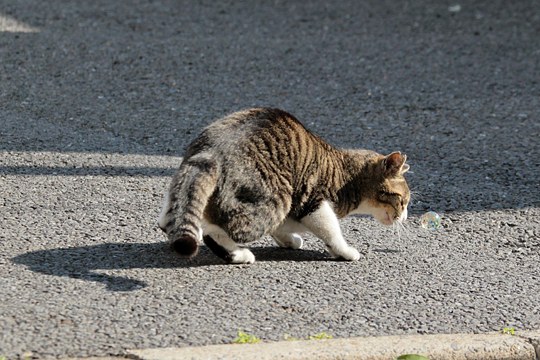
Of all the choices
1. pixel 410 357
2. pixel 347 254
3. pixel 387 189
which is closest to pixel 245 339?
pixel 410 357

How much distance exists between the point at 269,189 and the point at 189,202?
49 cm

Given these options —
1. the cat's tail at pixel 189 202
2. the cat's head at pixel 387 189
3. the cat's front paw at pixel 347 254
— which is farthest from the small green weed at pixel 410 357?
the cat's head at pixel 387 189

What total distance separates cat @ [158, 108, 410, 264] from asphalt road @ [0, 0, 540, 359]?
18cm

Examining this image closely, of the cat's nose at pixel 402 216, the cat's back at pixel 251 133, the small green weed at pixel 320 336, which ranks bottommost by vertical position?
the cat's nose at pixel 402 216

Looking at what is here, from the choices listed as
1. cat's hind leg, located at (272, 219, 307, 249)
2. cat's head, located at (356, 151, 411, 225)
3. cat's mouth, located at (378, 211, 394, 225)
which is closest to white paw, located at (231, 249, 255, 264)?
cat's hind leg, located at (272, 219, 307, 249)

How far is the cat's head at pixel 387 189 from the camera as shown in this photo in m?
5.62

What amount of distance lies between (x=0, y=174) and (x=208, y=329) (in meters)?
2.68

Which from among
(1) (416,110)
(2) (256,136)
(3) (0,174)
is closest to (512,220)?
(2) (256,136)

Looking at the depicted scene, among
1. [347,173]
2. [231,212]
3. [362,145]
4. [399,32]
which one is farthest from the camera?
[399,32]

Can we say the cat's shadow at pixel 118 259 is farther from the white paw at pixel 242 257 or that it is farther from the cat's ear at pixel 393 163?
the cat's ear at pixel 393 163

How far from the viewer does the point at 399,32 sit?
11.5 metres

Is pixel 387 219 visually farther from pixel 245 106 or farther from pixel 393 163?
pixel 245 106

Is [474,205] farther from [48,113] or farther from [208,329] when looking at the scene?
[48,113]

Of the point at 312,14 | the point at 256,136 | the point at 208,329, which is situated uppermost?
the point at 256,136
